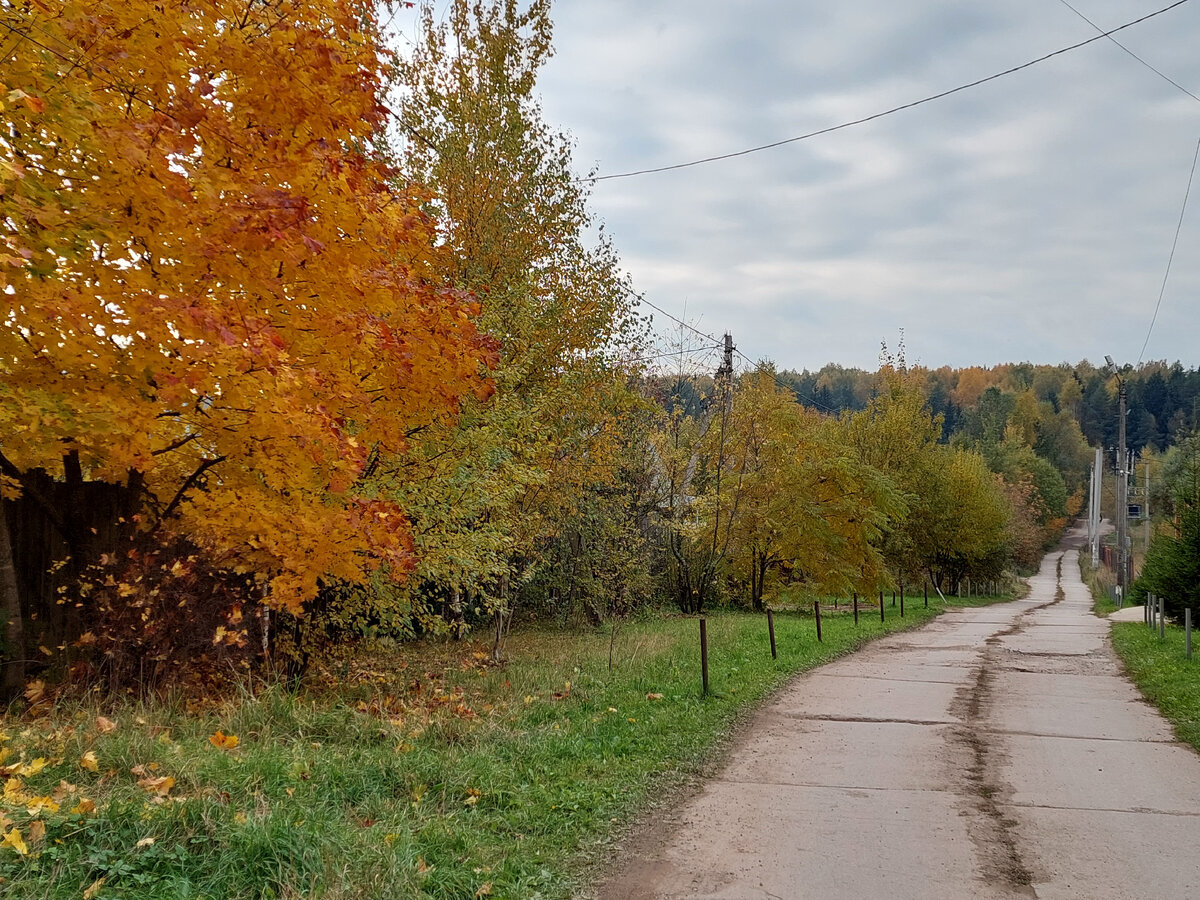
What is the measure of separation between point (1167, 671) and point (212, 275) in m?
15.3

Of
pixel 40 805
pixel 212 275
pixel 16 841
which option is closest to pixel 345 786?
pixel 40 805

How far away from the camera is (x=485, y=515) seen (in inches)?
529

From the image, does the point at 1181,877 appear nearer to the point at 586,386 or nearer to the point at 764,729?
the point at 764,729

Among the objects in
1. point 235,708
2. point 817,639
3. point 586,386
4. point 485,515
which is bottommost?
point 817,639

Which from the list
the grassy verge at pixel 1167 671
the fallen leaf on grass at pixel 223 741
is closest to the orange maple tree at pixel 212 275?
the fallen leaf on grass at pixel 223 741

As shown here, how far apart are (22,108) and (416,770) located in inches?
231

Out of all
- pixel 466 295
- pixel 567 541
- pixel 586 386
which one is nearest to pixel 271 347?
pixel 466 295

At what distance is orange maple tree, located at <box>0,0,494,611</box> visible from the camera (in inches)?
243

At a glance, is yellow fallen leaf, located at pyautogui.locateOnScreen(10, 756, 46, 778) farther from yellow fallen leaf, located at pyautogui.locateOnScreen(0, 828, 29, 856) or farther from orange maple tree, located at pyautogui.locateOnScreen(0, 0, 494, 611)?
orange maple tree, located at pyautogui.locateOnScreen(0, 0, 494, 611)

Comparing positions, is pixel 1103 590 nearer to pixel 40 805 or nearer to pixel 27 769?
pixel 27 769

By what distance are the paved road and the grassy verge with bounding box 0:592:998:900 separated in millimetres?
627

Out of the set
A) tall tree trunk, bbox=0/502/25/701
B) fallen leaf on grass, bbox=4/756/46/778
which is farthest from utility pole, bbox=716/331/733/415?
fallen leaf on grass, bbox=4/756/46/778

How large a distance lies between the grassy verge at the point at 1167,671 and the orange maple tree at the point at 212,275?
9.49m

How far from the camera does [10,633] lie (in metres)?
7.64
